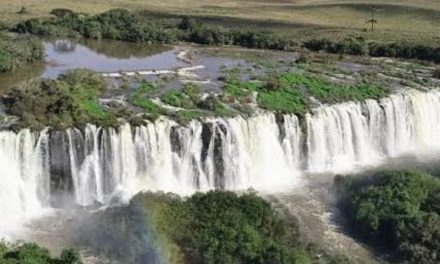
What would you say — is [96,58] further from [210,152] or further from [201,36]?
[210,152]

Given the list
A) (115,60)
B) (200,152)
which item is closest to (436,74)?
(200,152)

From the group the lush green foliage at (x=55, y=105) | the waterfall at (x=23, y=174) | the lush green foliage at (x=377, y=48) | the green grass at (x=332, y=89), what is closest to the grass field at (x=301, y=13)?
the lush green foliage at (x=377, y=48)

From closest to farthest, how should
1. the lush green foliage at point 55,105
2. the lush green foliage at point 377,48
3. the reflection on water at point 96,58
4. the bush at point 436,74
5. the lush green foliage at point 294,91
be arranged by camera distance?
1. the lush green foliage at point 55,105
2. the lush green foliage at point 294,91
3. the reflection on water at point 96,58
4. the bush at point 436,74
5. the lush green foliage at point 377,48

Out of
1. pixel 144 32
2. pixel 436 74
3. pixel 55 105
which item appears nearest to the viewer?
pixel 55 105

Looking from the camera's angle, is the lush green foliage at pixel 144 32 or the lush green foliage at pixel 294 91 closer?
the lush green foliage at pixel 294 91

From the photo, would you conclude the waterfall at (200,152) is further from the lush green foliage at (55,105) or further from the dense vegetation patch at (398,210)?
the dense vegetation patch at (398,210)

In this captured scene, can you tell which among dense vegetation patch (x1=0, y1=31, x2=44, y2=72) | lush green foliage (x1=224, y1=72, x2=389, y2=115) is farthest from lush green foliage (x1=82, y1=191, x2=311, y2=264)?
dense vegetation patch (x1=0, y1=31, x2=44, y2=72)
